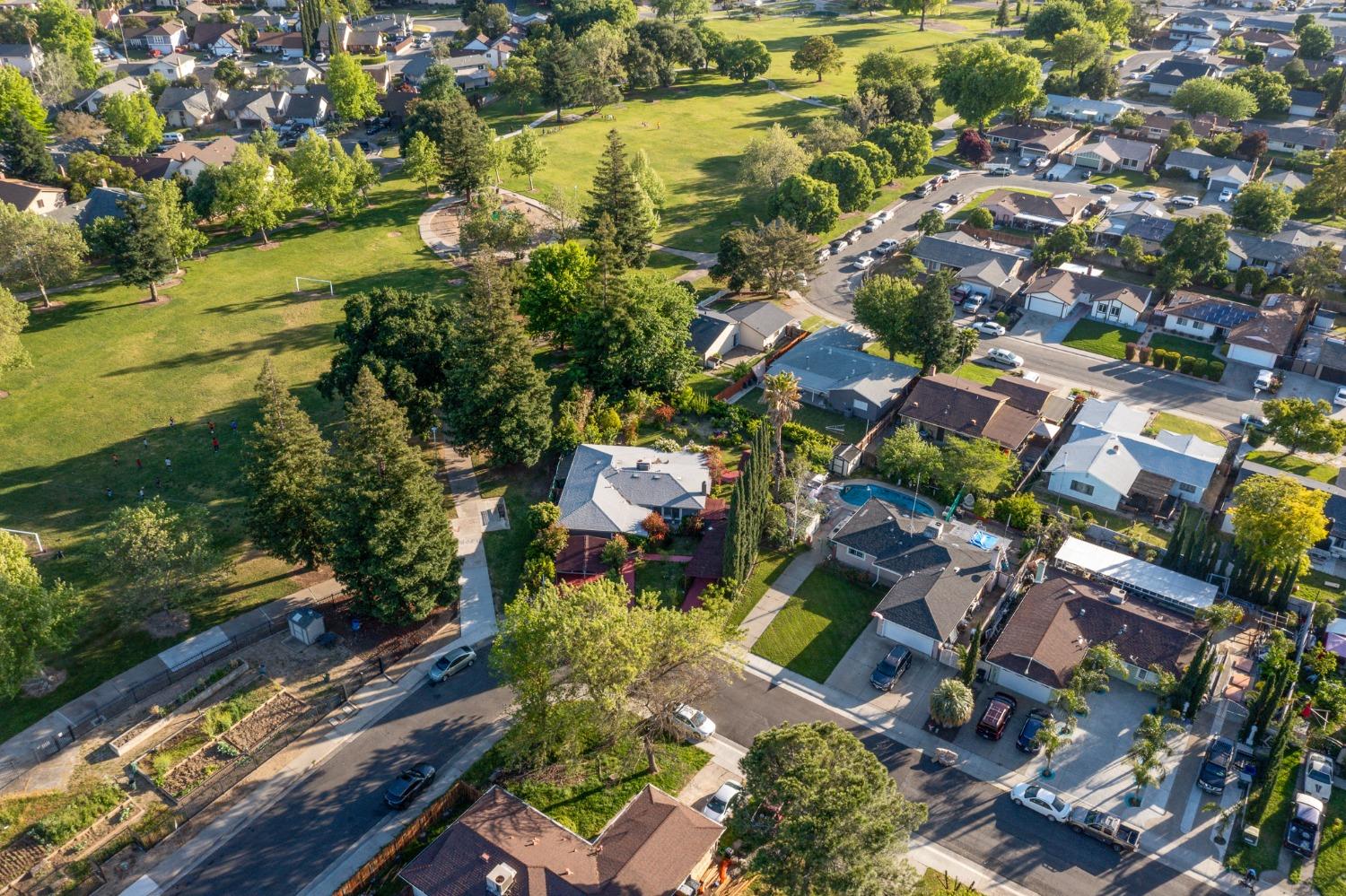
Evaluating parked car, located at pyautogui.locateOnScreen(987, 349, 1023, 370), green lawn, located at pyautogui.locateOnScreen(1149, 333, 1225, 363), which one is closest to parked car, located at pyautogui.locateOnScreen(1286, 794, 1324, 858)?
parked car, located at pyautogui.locateOnScreen(987, 349, 1023, 370)

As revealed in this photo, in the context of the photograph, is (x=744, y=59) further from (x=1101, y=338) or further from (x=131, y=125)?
(x=1101, y=338)

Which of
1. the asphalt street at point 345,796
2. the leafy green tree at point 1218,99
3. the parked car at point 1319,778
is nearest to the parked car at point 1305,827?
the parked car at point 1319,778

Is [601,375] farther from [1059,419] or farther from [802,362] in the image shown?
[1059,419]

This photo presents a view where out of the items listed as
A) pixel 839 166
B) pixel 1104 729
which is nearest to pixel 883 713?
pixel 1104 729

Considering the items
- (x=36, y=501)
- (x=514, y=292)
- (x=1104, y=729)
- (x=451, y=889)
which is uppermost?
(x=514, y=292)

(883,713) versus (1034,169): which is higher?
(1034,169)

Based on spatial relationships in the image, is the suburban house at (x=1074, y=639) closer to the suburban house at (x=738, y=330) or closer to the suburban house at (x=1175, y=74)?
the suburban house at (x=738, y=330)

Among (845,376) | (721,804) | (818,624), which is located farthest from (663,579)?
(845,376)
